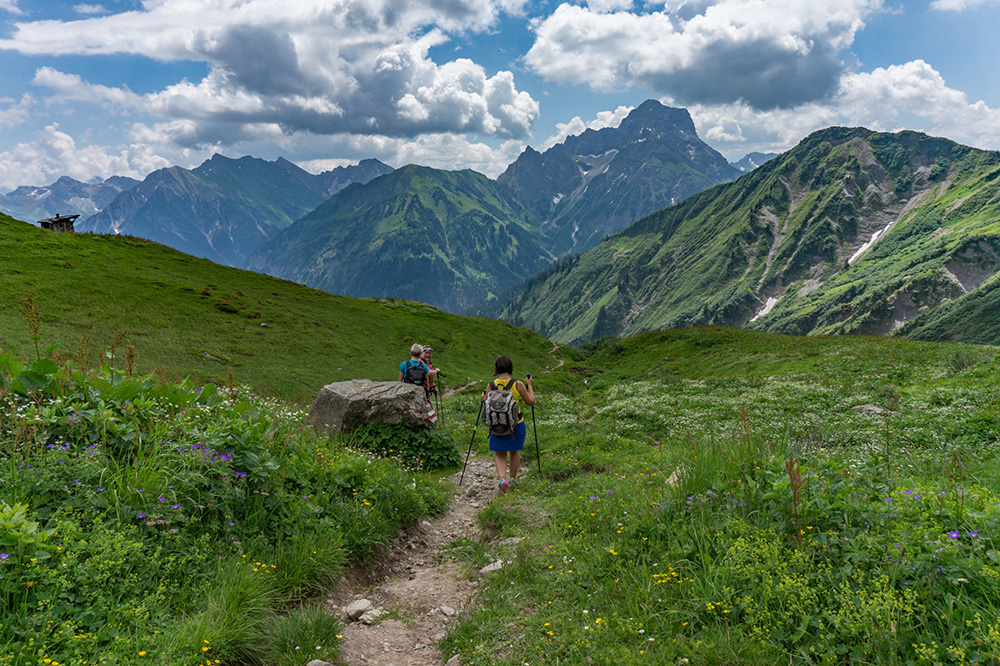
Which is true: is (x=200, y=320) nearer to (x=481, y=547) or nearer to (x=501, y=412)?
(x=501, y=412)

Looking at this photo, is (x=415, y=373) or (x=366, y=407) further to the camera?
(x=415, y=373)

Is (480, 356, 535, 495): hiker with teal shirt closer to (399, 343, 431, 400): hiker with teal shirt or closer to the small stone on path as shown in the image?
the small stone on path

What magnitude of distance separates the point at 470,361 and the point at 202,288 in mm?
34572

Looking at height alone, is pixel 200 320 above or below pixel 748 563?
above

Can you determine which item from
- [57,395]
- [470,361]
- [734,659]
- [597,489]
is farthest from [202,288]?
[734,659]

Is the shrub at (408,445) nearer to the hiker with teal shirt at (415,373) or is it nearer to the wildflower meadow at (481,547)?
the hiker with teal shirt at (415,373)

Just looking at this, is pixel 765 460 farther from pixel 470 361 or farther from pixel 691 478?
pixel 470 361

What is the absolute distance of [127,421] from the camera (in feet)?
22.1

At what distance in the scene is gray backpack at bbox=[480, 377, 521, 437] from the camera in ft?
37.2

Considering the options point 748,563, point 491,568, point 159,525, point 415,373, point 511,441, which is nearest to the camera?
point 748,563

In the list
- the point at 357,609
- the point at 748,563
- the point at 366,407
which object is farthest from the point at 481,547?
the point at 366,407

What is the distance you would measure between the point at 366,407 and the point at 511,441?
4.97 m

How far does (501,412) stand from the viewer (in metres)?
11.4

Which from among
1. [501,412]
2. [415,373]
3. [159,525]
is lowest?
[159,525]
